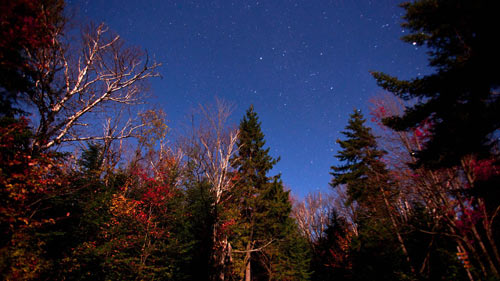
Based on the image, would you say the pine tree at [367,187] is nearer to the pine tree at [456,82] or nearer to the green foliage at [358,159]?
the green foliage at [358,159]

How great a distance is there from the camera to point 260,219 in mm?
15195

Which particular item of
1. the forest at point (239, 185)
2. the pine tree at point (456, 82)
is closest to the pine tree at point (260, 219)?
the forest at point (239, 185)

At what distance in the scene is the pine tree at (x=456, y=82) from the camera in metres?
5.10

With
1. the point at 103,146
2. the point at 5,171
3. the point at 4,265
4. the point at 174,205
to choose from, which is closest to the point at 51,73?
the point at 5,171

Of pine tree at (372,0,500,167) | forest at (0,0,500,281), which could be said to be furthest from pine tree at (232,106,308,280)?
pine tree at (372,0,500,167)

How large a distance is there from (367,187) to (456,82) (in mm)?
10609

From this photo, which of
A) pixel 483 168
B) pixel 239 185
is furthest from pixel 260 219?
pixel 483 168

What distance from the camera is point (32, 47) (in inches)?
246

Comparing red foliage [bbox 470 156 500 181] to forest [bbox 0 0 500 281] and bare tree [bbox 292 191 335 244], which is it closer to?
forest [bbox 0 0 500 281]

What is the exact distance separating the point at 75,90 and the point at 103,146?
814 cm

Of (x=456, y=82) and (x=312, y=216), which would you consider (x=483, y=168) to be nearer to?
(x=456, y=82)

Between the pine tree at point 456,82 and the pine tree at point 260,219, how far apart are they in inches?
417

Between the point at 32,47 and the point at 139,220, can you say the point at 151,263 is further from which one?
the point at 32,47

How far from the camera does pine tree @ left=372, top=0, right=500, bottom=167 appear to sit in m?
5.10
